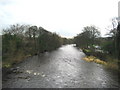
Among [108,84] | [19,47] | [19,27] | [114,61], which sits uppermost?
[19,27]

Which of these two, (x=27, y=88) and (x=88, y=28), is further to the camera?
(x=88, y=28)

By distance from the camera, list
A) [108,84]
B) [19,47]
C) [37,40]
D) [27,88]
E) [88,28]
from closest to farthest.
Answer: [27,88] < [108,84] < [19,47] < [37,40] < [88,28]

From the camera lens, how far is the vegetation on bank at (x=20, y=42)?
1448cm

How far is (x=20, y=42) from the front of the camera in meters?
19.2

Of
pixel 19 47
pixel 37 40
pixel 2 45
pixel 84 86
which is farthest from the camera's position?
pixel 37 40

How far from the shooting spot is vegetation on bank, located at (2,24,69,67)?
570 inches

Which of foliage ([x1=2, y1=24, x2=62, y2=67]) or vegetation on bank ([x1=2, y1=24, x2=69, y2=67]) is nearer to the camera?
vegetation on bank ([x1=2, y1=24, x2=69, y2=67])

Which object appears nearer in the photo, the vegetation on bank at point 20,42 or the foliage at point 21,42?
the vegetation on bank at point 20,42

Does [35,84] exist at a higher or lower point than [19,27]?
lower

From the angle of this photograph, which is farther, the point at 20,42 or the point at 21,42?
the point at 21,42

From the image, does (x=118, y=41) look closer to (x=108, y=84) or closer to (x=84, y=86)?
(x=108, y=84)

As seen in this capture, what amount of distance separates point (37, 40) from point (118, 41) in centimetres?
1951

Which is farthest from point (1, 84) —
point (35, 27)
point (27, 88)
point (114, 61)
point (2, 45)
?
point (35, 27)

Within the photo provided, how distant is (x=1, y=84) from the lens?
29.1ft
